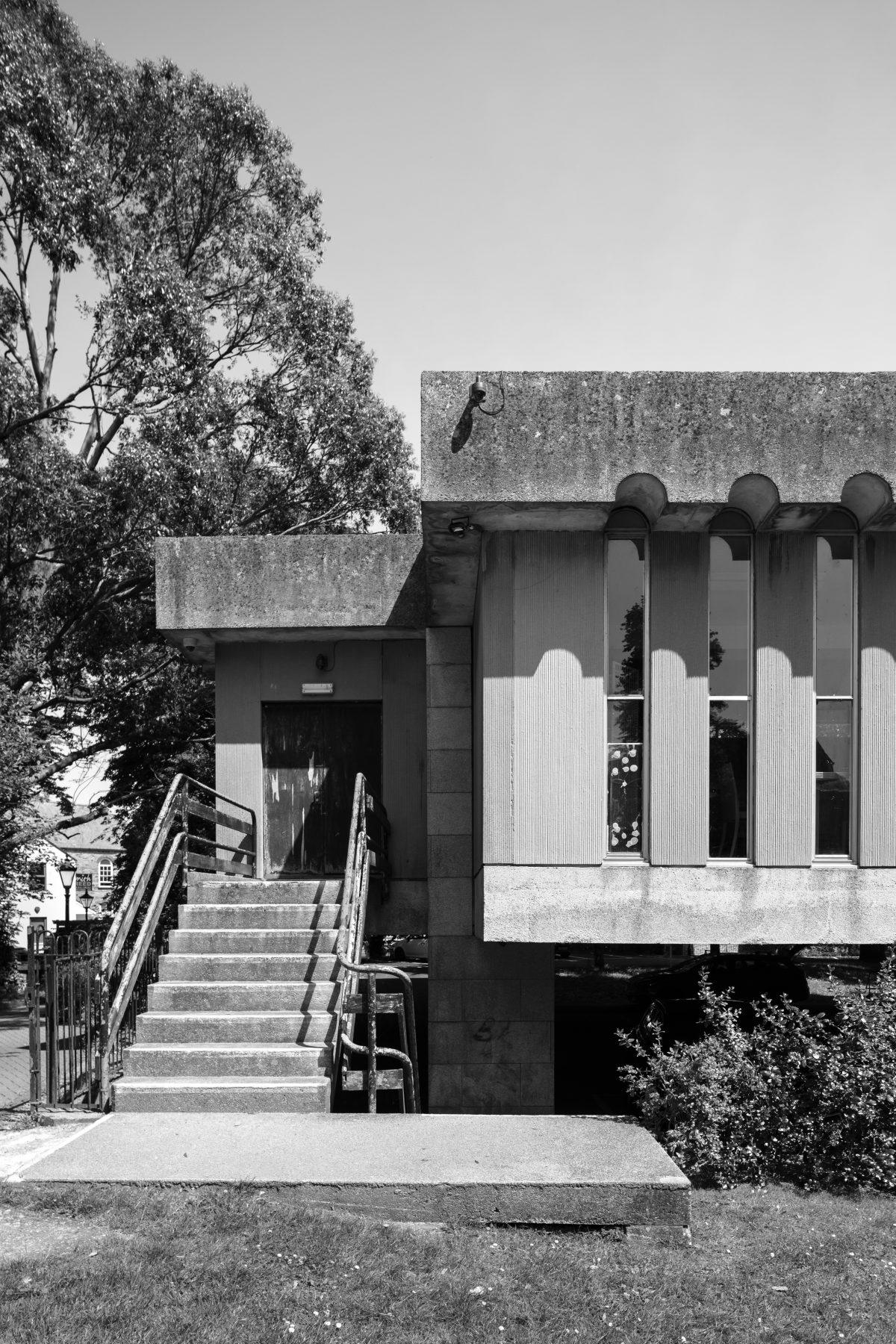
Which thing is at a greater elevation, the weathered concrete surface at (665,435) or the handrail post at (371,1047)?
the weathered concrete surface at (665,435)

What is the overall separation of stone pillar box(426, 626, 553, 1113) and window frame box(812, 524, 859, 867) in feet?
10.4

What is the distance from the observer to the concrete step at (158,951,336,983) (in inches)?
375

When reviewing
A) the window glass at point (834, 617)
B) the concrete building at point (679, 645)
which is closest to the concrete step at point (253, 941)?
the concrete building at point (679, 645)

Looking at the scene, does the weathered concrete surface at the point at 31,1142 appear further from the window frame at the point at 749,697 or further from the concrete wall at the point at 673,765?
the window frame at the point at 749,697

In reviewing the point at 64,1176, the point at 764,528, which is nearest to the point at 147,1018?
the point at 64,1176

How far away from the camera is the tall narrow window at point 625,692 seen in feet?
31.0

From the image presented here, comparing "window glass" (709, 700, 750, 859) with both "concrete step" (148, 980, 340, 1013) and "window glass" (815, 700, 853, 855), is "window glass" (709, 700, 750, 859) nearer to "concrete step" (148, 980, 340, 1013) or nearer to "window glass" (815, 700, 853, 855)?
"window glass" (815, 700, 853, 855)

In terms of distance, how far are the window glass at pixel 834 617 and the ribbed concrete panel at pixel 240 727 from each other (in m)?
6.60

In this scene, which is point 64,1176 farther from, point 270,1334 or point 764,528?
point 764,528

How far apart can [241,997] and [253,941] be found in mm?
774

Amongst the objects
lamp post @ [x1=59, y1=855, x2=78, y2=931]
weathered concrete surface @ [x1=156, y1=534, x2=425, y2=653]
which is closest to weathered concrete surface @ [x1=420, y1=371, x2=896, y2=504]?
weathered concrete surface @ [x1=156, y1=534, x2=425, y2=653]

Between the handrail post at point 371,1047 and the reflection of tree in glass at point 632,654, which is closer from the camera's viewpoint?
the handrail post at point 371,1047

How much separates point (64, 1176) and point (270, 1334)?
1980 millimetres

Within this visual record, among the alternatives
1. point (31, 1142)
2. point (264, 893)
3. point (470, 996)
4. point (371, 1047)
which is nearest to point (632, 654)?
point (371, 1047)
